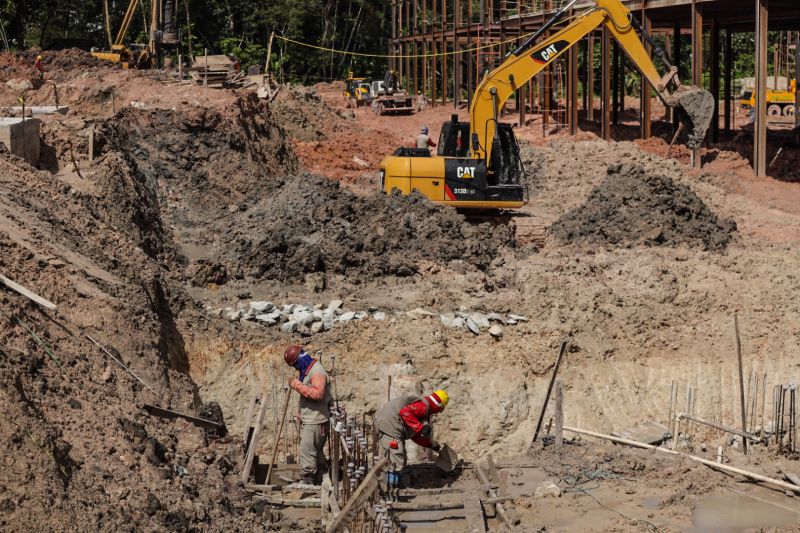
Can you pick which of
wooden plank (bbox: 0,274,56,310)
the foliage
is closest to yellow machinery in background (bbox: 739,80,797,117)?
the foliage

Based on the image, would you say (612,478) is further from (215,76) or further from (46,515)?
(215,76)

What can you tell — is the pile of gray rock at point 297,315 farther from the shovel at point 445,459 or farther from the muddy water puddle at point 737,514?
→ the muddy water puddle at point 737,514

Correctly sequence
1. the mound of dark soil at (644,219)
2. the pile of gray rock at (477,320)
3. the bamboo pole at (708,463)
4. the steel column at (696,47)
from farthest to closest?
the steel column at (696,47) < the mound of dark soil at (644,219) < the pile of gray rock at (477,320) < the bamboo pole at (708,463)

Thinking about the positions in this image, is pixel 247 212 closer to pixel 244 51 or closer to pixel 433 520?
pixel 433 520

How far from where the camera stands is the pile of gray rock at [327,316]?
49.1 ft

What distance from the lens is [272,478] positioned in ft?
36.5

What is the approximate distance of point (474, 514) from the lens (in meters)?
10.4

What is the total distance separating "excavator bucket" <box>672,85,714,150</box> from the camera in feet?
79.8

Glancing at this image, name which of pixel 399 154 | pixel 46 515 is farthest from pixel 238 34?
pixel 46 515

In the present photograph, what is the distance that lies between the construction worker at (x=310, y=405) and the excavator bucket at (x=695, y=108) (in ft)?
52.1

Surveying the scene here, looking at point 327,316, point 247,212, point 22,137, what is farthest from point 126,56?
point 327,316

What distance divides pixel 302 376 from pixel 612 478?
344cm

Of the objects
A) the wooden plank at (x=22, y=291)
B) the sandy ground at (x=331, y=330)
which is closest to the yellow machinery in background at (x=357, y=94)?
the sandy ground at (x=331, y=330)

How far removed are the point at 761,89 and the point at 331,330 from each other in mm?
14801
